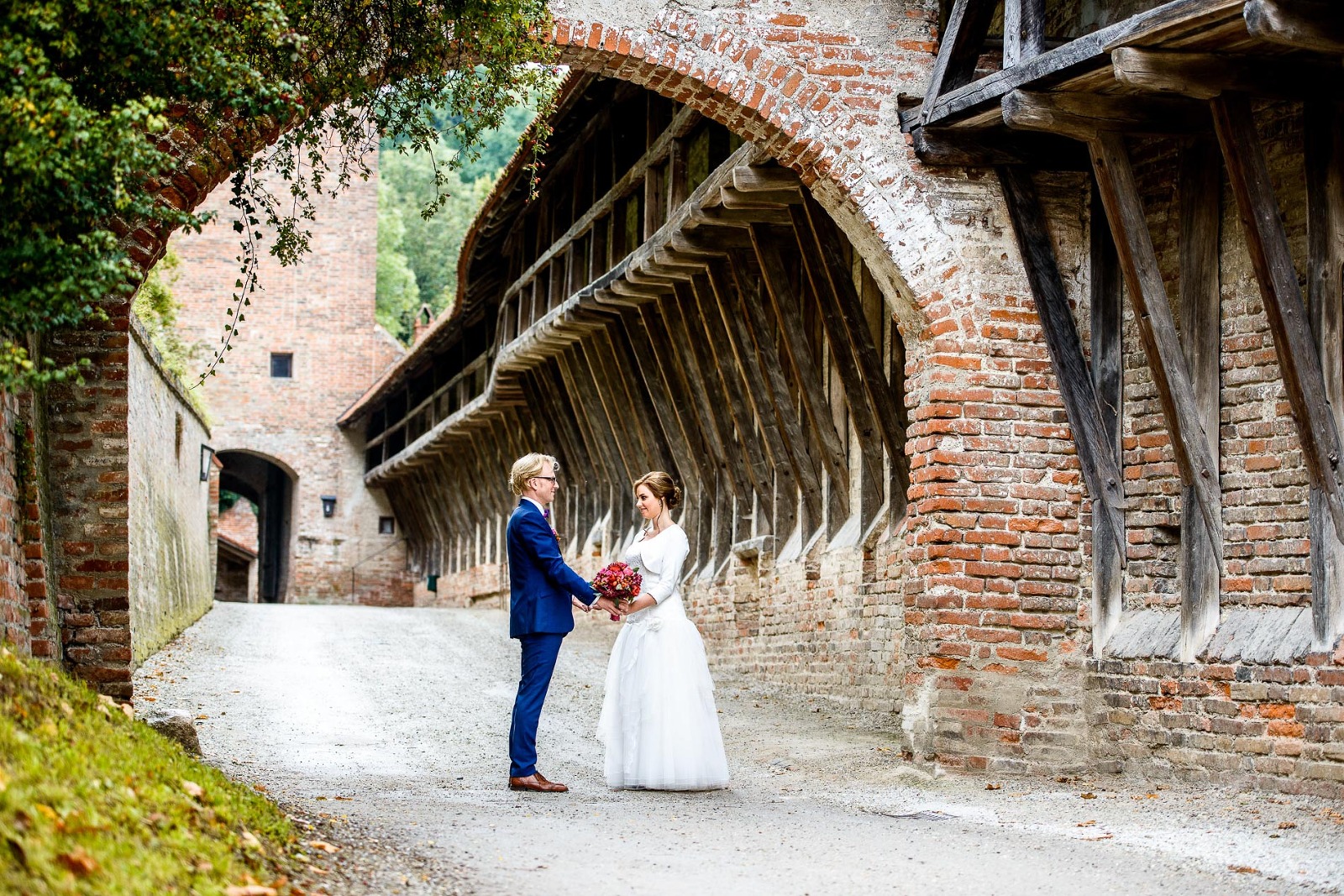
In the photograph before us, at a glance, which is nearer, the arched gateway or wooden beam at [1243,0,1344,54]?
wooden beam at [1243,0,1344,54]

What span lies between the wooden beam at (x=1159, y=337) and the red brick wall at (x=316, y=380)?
2838 cm

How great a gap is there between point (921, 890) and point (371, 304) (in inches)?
1234

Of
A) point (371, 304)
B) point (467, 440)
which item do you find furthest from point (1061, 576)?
point (371, 304)

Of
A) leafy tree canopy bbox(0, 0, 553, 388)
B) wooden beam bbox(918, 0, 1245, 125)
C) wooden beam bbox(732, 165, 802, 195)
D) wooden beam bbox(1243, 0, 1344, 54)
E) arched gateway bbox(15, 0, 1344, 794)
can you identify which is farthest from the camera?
wooden beam bbox(732, 165, 802, 195)

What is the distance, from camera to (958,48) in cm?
Answer: 884

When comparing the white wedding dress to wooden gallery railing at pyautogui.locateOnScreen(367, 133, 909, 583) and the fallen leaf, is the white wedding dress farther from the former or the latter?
the fallen leaf

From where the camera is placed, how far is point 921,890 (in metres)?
5.30

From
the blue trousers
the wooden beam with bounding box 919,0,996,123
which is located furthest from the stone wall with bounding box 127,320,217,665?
the wooden beam with bounding box 919,0,996,123

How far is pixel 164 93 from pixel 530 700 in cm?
340

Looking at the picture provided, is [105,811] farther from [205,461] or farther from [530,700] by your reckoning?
[205,461]

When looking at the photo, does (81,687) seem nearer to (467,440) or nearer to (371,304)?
(467,440)

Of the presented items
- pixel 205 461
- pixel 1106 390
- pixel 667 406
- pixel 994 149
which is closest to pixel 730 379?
pixel 667 406

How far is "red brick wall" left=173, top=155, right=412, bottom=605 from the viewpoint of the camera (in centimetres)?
3441

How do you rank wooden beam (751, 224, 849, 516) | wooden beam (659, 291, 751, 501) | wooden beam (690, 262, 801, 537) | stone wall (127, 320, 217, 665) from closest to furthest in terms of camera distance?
wooden beam (751, 224, 849, 516)
wooden beam (690, 262, 801, 537)
stone wall (127, 320, 217, 665)
wooden beam (659, 291, 751, 501)
